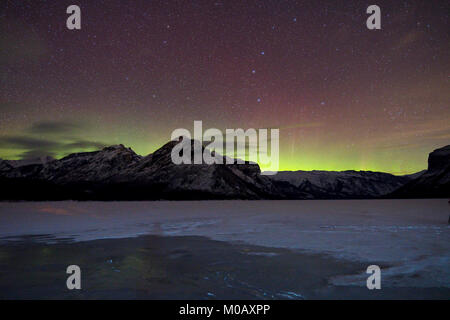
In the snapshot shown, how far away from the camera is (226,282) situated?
10375 millimetres

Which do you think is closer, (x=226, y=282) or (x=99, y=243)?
(x=226, y=282)

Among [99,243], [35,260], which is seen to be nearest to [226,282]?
[35,260]
